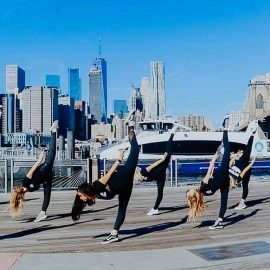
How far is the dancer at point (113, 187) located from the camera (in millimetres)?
7273

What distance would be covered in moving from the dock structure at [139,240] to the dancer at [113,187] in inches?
21.1

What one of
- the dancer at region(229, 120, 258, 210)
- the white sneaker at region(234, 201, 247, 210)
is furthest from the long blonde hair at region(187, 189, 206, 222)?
the white sneaker at region(234, 201, 247, 210)

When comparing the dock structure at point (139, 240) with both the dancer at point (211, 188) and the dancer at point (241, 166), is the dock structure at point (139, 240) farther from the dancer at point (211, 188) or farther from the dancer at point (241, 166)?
the dancer at point (241, 166)

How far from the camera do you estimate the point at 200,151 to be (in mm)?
39469

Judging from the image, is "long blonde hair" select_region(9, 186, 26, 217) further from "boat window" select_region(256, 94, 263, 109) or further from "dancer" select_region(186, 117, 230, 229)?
"boat window" select_region(256, 94, 263, 109)

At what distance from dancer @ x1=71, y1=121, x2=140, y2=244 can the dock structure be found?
0.54 m

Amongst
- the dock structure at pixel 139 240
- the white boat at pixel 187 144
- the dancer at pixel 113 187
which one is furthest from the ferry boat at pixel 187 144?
the dancer at pixel 113 187

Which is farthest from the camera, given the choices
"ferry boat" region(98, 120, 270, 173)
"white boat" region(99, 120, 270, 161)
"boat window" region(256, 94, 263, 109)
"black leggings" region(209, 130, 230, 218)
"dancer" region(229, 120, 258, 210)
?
"boat window" region(256, 94, 263, 109)

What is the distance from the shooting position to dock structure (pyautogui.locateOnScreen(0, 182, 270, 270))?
20.8ft

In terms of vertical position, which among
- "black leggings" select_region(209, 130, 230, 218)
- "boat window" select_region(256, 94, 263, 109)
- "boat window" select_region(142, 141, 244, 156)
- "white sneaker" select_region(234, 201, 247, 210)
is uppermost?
"boat window" select_region(256, 94, 263, 109)

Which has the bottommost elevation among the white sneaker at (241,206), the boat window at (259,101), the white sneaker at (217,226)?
the white sneaker at (241,206)

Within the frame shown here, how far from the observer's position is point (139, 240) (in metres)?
7.84

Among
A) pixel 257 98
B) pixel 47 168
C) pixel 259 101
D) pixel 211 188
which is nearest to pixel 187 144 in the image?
pixel 47 168

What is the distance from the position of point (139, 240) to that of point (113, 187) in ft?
3.61
